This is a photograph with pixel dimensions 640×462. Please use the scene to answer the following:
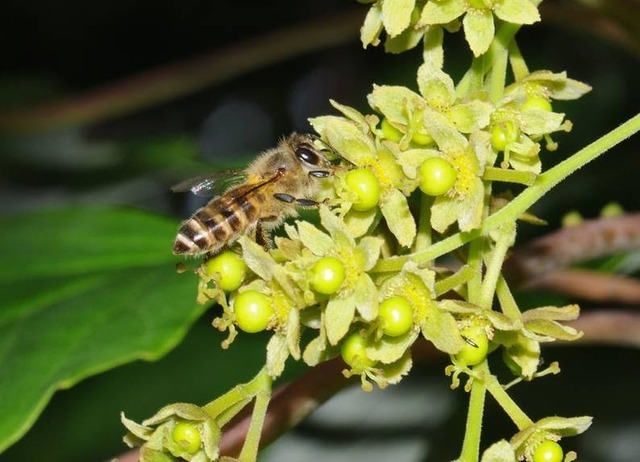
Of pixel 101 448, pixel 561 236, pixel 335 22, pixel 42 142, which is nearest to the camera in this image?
pixel 561 236

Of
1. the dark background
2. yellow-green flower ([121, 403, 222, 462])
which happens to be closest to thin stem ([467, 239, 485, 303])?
yellow-green flower ([121, 403, 222, 462])

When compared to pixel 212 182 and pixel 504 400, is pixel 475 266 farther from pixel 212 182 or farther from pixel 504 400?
pixel 212 182

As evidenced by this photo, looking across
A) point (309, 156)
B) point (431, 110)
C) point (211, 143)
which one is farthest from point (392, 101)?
point (211, 143)

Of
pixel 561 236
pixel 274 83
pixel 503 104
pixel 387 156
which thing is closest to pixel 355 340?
pixel 387 156

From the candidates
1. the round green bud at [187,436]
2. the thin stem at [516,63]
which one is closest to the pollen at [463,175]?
the thin stem at [516,63]

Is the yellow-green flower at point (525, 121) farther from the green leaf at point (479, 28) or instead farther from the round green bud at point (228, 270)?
the round green bud at point (228, 270)

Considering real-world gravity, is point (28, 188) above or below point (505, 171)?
above

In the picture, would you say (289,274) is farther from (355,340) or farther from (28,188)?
(28,188)

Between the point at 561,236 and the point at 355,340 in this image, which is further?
the point at 561,236
